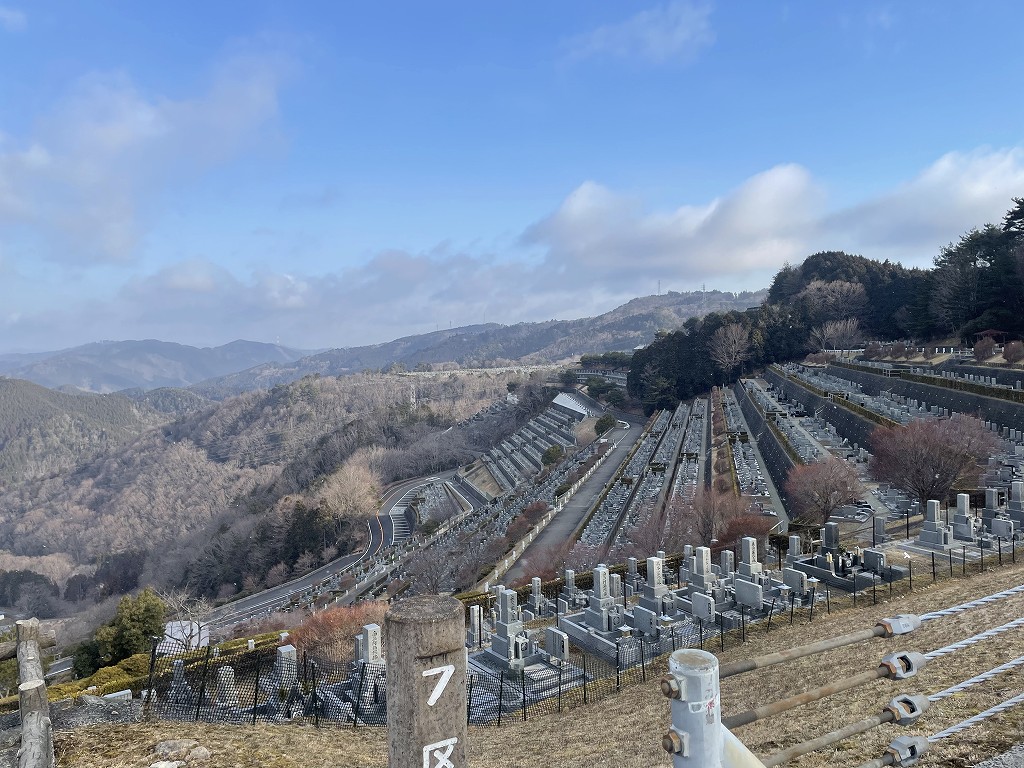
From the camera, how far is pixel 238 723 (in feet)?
23.6

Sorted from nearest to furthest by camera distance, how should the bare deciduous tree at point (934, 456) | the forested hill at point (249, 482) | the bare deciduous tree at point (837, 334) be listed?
the bare deciduous tree at point (934, 456) < the forested hill at point (249, 482) < the bare deciduous tree at point (837, 334)

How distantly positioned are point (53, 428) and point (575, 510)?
5735 inches

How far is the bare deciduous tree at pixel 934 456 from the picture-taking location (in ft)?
54.0

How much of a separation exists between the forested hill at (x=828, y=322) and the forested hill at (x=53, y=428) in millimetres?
112118

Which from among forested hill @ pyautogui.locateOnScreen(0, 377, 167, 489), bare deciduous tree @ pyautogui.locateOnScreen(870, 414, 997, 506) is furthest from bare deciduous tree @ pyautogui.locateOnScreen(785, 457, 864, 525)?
forested hill @ pyautogui.locateOnScreen(0, 377, 167, 489)

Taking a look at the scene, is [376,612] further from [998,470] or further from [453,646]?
[998,470]

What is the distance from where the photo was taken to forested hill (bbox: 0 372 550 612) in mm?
43531

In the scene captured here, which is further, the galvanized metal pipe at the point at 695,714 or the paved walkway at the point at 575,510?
the paved walkway at the point at 575,510

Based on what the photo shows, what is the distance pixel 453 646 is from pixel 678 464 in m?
26.8

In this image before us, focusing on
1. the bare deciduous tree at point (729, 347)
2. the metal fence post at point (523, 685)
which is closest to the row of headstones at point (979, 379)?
the bare deciduous tree at point (729, 347)

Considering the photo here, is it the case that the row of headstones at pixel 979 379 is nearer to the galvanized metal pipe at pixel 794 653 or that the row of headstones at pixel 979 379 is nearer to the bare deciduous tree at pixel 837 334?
the bare deciduous tree at pixel 837 334

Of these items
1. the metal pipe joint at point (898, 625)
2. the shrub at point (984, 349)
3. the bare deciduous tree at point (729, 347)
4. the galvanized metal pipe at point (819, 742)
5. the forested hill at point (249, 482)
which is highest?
the bare deciduous tree at point (729, 347)

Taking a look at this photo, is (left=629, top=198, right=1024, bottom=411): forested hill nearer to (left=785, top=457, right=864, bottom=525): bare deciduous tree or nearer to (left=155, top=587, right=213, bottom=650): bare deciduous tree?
(left=785, top=457, right=864, bottom=525): bare deciduous tree

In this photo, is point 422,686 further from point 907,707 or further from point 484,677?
point 484,677
